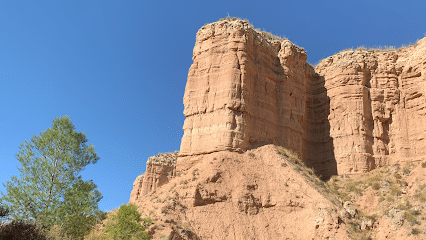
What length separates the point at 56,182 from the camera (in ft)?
69.0

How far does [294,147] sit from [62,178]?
19707 mm

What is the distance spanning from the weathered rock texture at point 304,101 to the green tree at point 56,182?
8.54 meters

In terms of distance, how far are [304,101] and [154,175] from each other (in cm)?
2288

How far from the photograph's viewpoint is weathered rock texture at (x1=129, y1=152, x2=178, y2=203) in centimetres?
4791

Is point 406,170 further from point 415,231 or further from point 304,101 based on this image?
point 304,101

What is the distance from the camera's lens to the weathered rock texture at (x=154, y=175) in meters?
47.9

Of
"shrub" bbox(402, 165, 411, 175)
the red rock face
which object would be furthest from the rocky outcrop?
the red rock face

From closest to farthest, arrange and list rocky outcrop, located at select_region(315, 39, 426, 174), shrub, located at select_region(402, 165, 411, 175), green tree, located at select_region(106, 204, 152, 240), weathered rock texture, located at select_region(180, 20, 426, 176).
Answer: green tree, located at select_region(106, 204, 152, 240)
weathered rock texture, located at select_region(180, 20, 426, 176)
shrub, located at select_region(402, 165, 411, 175)
rocky outcrop, located at select_region(315, 39, 426, 174)

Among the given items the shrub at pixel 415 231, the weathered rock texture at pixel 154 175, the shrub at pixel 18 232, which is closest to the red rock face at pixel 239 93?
the shrub at pixel 415 231

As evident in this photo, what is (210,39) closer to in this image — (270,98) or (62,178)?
(270,98)

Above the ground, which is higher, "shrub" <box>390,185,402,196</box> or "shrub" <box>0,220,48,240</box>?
"shrub" <box>390,185,402,196</box>

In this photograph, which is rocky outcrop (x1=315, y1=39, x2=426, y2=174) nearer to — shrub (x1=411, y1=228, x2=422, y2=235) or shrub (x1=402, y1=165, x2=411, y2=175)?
shrub (x1=402, y1=165, x2=411, y2=175)

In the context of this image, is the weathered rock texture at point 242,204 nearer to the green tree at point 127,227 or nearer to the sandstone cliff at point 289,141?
the sandstone cliff at point 289,141

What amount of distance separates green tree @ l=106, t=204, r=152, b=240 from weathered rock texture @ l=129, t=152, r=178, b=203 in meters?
27.4
